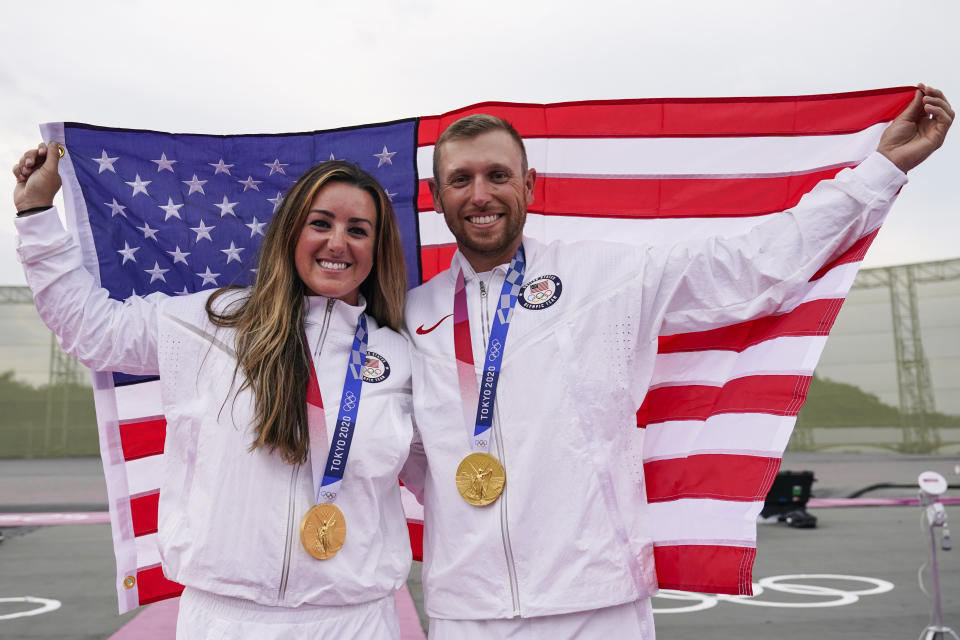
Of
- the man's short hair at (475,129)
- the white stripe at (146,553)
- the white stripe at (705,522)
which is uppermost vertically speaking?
the man's short hair at (475,129)

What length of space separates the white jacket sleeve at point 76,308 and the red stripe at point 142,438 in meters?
0.60

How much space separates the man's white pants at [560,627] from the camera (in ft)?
7.39

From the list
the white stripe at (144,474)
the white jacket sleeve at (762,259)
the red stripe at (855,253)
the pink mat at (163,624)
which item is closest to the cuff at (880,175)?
the white jacket sleeve at (762,259)

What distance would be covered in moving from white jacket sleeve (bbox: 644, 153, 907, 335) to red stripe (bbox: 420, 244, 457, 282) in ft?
3.54

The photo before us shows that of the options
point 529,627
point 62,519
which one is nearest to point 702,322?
point 529,627

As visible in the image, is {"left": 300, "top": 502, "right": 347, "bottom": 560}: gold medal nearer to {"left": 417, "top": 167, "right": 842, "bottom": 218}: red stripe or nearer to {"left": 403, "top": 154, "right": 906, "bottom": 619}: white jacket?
{"left": 403, "top": 154, "right": 906, "bottom": 619}: white jacket

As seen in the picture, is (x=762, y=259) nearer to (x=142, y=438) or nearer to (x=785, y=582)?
(x=142, y=438)

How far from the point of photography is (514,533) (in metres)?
2.27

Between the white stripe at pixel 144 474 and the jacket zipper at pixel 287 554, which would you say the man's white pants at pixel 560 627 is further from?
the white stripe at pixel 144 474

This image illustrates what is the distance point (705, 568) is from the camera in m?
2.62

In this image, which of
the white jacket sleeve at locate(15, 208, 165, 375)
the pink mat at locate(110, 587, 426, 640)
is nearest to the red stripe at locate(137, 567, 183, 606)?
the white jacket sleeve at locate(15, 208, 165, 375)

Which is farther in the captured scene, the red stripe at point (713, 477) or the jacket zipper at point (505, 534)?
the red stripe at point (713, 477)

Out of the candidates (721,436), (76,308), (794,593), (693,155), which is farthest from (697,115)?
(794,593)

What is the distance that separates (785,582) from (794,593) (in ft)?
1.78
